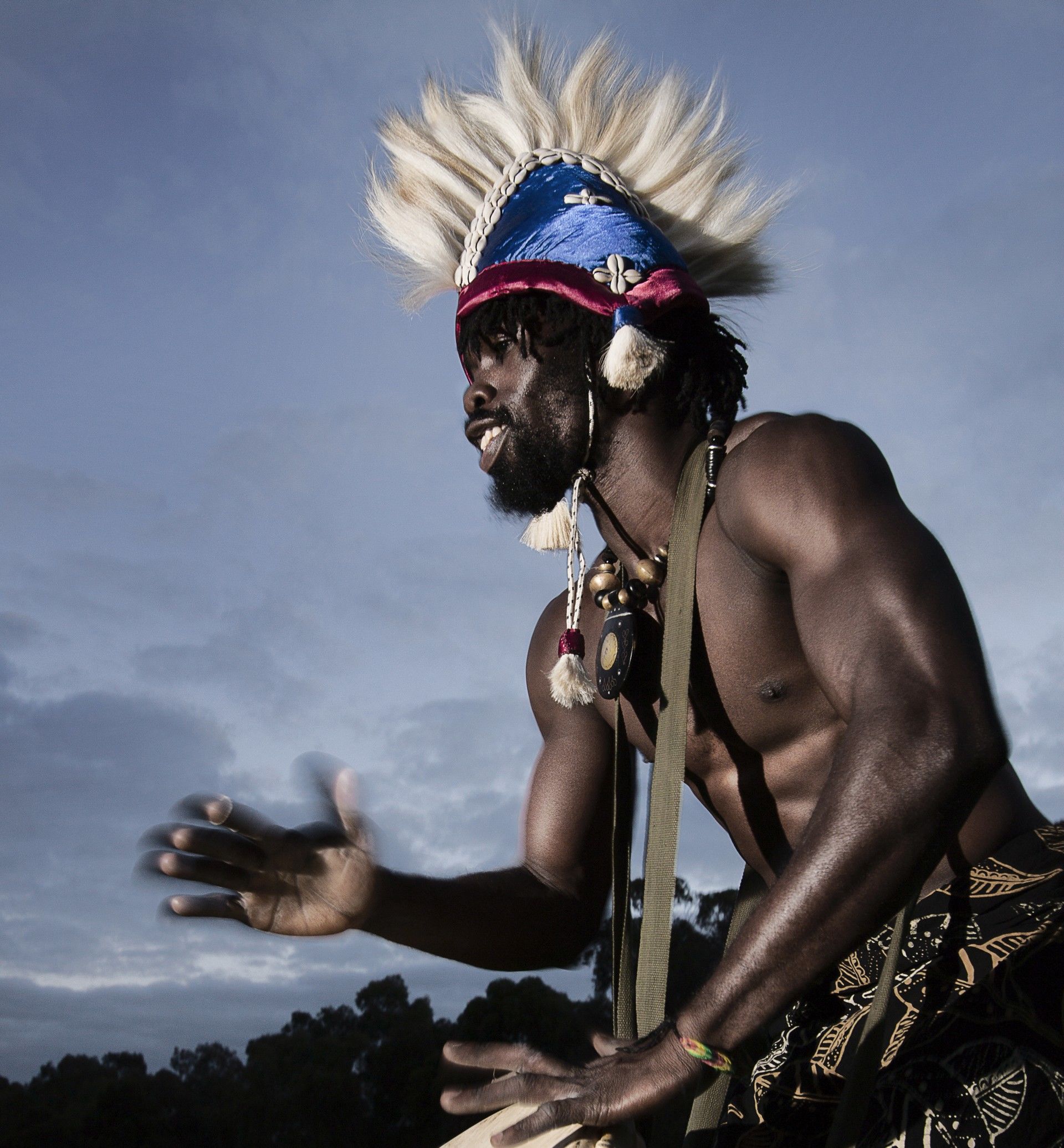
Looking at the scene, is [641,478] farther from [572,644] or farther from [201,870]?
[201,870]

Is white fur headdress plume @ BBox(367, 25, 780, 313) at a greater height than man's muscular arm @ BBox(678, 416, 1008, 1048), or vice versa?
white fur headdress plume @ BBox(367, 25, 780, 313)

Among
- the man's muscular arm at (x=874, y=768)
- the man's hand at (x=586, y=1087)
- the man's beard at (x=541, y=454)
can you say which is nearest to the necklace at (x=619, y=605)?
the man's beard at (x=541, y=454)

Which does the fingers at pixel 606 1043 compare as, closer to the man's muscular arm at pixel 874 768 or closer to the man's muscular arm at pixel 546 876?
the man's muscular arm at pixel 874 768

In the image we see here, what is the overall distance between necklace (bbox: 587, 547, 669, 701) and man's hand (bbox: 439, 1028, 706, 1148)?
955 millimetres

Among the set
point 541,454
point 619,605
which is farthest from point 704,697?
point 541,454

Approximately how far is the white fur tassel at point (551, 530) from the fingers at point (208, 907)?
154cm

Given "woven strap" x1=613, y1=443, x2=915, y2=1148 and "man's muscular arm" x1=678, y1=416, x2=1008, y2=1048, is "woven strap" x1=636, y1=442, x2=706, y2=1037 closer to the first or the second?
"woven strap" x1=613, y1=443, x2=915, y2=1148

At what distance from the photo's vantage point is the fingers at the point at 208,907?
6.62ft

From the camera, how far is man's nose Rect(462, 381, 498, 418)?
9.68 ft

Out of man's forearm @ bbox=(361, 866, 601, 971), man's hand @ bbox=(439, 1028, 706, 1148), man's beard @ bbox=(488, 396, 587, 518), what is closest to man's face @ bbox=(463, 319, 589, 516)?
man's beard @ bbox=(488, 396, 587, 518)

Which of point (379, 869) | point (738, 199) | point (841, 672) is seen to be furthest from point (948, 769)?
point (738, 199)

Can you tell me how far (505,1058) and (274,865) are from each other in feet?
1.86

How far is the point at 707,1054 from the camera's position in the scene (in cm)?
171

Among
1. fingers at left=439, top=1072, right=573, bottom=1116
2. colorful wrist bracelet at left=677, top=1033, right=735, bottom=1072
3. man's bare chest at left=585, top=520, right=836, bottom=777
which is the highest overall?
man's bare chest at left=585, top=520, right=836, bottom=777
